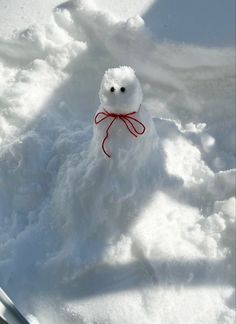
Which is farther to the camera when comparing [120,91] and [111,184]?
[111,184]

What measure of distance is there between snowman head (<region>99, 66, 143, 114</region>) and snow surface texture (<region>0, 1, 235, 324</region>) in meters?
0.15

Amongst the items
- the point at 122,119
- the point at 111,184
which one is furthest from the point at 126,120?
the point at 111,184

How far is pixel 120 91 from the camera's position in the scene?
1.21 metres

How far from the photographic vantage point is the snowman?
122cm

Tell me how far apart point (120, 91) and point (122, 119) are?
3.1 inches

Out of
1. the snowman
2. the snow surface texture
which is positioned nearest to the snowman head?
the snowman

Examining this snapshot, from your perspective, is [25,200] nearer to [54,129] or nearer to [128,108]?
[54,129]

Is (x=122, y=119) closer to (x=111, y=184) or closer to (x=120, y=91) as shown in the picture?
(x=120, y=91)

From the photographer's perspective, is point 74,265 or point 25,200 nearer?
point 74,265

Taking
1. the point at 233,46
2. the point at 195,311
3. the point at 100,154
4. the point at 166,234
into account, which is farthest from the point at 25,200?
the point at 233,46

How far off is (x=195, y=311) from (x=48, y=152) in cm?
64

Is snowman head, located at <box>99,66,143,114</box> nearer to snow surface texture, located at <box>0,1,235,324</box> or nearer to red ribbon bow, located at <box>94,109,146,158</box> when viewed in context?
red ribbon bow, located at <box>94,109,146,158</box>

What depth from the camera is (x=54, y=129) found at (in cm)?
162

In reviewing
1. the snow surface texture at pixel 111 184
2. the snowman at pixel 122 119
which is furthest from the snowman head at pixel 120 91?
the snow surface texture at pixel 111 184
